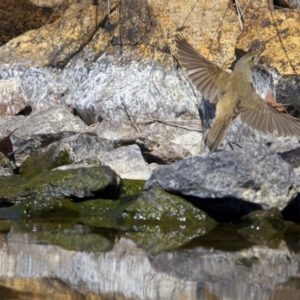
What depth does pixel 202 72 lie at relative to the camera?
8070 mm

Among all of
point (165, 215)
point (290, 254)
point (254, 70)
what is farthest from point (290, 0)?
point (290, 254)

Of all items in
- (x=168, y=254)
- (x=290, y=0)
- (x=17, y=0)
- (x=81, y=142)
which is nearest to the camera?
(x=168, y=254)

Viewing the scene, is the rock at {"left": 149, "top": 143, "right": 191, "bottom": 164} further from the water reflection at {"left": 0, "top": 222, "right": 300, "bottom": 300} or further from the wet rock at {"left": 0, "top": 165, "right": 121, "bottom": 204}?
the water reflection at {"left": 0, "top": 222, "right": 300, "bottom": 300}

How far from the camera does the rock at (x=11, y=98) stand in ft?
31.6

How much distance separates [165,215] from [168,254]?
1217 millimetres

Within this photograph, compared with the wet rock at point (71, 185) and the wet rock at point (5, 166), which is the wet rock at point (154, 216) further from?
the wet rock at point (5, 166)

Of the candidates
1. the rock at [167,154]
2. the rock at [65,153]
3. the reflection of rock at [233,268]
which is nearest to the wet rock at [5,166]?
the rock at [65,153]

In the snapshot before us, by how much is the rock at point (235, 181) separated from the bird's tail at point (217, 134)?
34.5 inches

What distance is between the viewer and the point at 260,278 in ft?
15.4

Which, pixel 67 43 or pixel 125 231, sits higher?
pixel 67 43

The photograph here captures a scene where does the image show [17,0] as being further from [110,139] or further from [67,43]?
[110,139]

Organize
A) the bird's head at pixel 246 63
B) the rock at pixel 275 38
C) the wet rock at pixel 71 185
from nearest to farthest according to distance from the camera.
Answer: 1. the wet rock at pixel 71 185
2. the bird's head at pixel 246 63
3. the rock at pixel 275 38

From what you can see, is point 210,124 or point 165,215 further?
point 210,124

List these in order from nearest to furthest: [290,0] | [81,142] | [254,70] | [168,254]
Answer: [168,254] → [81,142] → [254,70] → [290,0]
